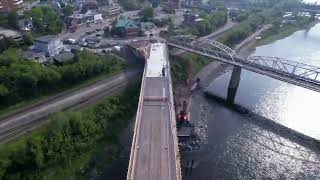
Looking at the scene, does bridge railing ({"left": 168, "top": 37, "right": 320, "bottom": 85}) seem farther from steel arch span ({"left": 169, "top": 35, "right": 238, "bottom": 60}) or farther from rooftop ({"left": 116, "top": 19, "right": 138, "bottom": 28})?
rooftop ({"left": 116, "top": 19, "right": 138, "bottom": 28})

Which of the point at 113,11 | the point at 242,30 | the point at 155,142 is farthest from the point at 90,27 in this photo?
the point at 155,142

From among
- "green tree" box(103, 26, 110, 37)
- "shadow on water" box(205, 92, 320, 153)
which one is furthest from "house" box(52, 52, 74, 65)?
"shadow on water" box(205, 92, 320, 153)

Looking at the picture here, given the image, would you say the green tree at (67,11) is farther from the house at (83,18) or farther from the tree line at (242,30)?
the tree line at (242,30)

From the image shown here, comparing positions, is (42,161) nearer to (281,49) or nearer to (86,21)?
(86,21)

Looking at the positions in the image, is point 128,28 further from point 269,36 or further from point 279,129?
point 269,36

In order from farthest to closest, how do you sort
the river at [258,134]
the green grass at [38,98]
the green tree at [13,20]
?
the green tree at [13,20], the green grass at [38,98], the river at [258,134]

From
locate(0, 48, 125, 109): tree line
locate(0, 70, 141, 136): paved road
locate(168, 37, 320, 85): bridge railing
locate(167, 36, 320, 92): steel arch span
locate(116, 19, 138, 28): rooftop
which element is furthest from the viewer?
locate(116, 19, 138, 28): rooftop

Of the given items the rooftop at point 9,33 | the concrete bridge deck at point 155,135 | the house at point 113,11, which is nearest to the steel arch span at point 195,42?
the concrete bridge deck at point 155,135
